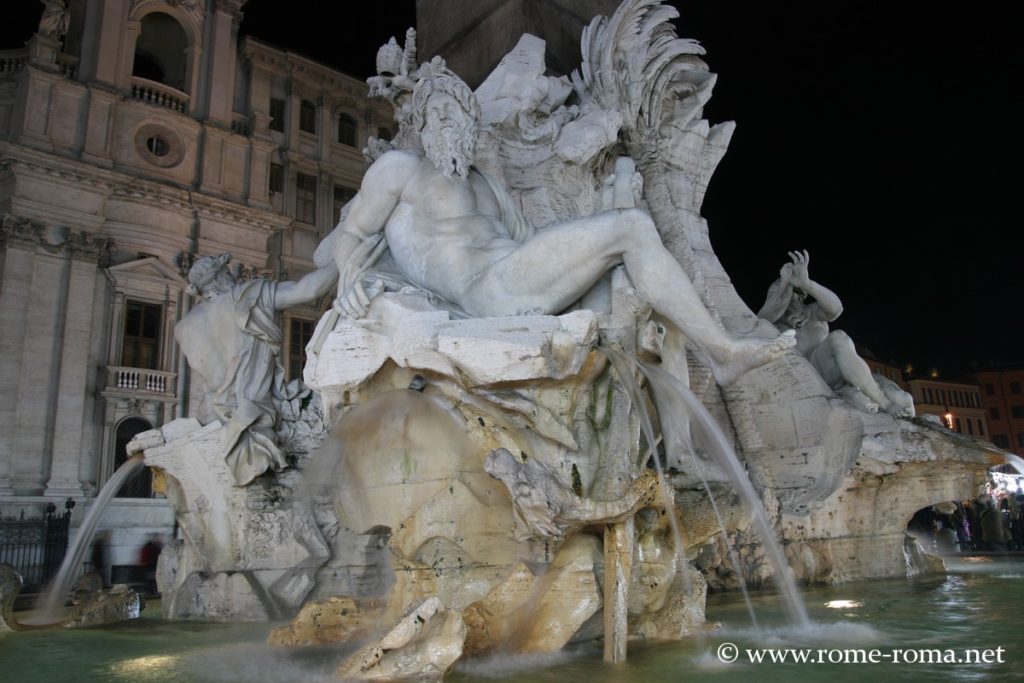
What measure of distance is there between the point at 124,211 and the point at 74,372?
4.41 metres

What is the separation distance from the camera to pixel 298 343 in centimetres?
2273

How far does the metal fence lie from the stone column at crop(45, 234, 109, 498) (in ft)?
8.43

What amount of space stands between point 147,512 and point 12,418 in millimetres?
3642

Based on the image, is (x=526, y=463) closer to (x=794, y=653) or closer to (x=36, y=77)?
(x=794, y=653)

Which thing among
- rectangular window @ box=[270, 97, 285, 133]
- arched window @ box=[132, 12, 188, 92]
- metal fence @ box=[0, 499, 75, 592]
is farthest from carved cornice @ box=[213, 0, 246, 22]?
metal fence @ box=[0, 499, 75, 592]

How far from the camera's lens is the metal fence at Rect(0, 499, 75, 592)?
14070mm

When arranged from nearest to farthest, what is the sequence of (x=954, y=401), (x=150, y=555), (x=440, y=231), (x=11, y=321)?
1. (x=440, y=231)
2. (x=150, y=555)
3. (x=11, y=321)
4. (x=954, y=401)

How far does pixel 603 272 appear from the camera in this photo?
3.68 metres

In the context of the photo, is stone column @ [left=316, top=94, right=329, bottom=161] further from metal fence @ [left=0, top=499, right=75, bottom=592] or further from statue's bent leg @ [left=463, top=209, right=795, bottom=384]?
statue's bent leg @ [left=463, top=209, right=795, bottom=384]

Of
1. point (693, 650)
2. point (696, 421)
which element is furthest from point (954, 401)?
point (693, 650)

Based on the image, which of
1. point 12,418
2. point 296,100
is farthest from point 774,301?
point 296,100

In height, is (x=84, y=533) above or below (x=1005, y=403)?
below

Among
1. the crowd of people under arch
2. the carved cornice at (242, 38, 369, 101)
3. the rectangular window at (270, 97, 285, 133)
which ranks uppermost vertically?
the carved cornice at (242, 38, 369, 101)

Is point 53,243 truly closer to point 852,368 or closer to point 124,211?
point 124,211
